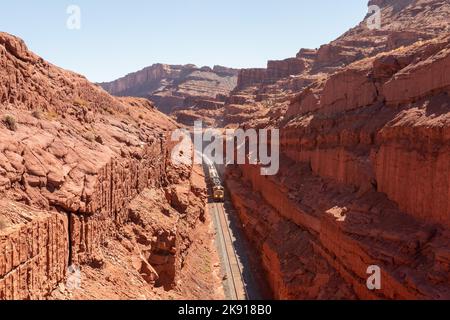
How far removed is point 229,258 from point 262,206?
5904mm

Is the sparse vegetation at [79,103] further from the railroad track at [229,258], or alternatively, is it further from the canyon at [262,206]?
the railroad track at [229,258]

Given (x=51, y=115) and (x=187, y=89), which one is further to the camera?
(x=187, y=89)

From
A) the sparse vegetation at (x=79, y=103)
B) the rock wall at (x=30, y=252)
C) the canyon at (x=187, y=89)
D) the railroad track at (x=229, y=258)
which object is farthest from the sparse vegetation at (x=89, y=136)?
the canyon at (x=187, y=89)

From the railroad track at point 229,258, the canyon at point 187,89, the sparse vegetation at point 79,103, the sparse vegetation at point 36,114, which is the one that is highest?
the canyon at point 187,89

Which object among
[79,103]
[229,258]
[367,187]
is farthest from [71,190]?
[229,258]

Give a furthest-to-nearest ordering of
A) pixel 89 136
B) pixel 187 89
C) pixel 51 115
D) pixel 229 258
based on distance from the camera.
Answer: pixel 187 89, pixel 229 258, pixel 89 136, pixel 51 115

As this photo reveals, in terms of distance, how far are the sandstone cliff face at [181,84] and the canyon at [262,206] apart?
339ft

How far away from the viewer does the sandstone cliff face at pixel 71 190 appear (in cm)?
1095

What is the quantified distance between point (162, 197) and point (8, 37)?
1273 centimetres

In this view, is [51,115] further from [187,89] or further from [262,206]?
[187,89]

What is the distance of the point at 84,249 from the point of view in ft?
45.9

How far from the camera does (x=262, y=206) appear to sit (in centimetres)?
3488

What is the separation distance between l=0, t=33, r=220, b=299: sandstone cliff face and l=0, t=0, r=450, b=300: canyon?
2.6 inches
